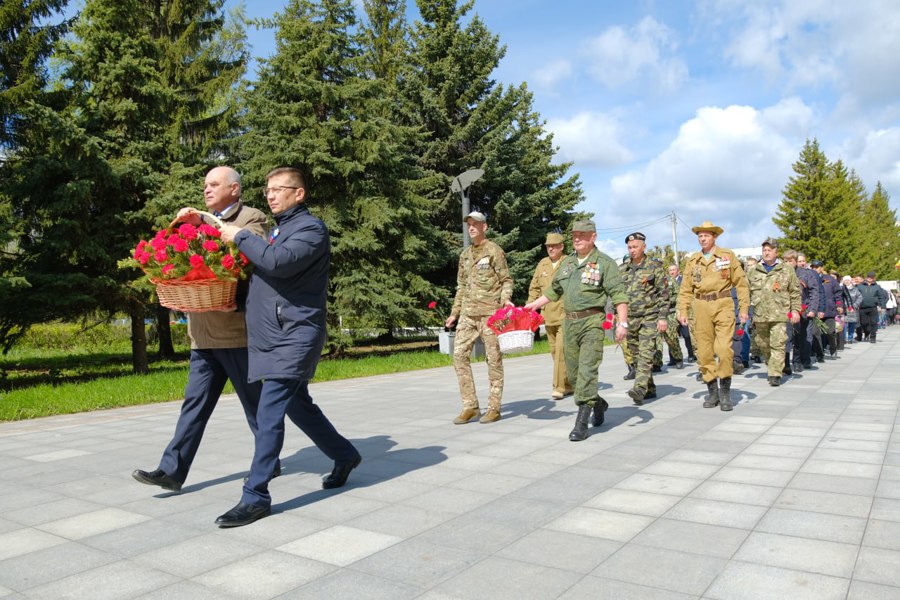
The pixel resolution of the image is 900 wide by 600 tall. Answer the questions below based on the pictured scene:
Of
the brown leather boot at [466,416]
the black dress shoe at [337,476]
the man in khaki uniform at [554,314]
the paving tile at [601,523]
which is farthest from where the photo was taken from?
the man in khaki uniform at [554,314]

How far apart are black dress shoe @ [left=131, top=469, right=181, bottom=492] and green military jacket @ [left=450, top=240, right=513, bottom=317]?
3.57m

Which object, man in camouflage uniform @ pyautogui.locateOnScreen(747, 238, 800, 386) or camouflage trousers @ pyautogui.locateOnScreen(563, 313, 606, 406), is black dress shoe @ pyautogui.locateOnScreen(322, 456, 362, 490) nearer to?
camouflage trousers @ pyautogui.locateOnScreen(563, 313, 606, 406)

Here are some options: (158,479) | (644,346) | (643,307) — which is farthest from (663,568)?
(643,307)

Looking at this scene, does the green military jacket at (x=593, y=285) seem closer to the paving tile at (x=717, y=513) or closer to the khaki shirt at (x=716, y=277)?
the khaki shirt at (x=716, y=277)

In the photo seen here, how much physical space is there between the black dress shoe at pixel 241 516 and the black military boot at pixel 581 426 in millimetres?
3140

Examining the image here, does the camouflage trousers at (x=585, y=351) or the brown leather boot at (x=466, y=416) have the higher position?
the camouflage trousers at (x=585, y=351)

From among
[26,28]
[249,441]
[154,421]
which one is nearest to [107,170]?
[26,28]

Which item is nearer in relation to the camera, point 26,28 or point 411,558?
point 411,558

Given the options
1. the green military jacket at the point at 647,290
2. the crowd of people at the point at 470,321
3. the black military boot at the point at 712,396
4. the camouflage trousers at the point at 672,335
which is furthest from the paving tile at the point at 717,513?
the camouflage trousers at the point at 672,335

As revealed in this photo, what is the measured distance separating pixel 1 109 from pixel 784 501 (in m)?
16.5

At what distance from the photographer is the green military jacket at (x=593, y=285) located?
262 inches

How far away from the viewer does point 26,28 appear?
55.1 ft

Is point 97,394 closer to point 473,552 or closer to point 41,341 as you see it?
point 473,552

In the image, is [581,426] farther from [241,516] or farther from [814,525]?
[241,516]
